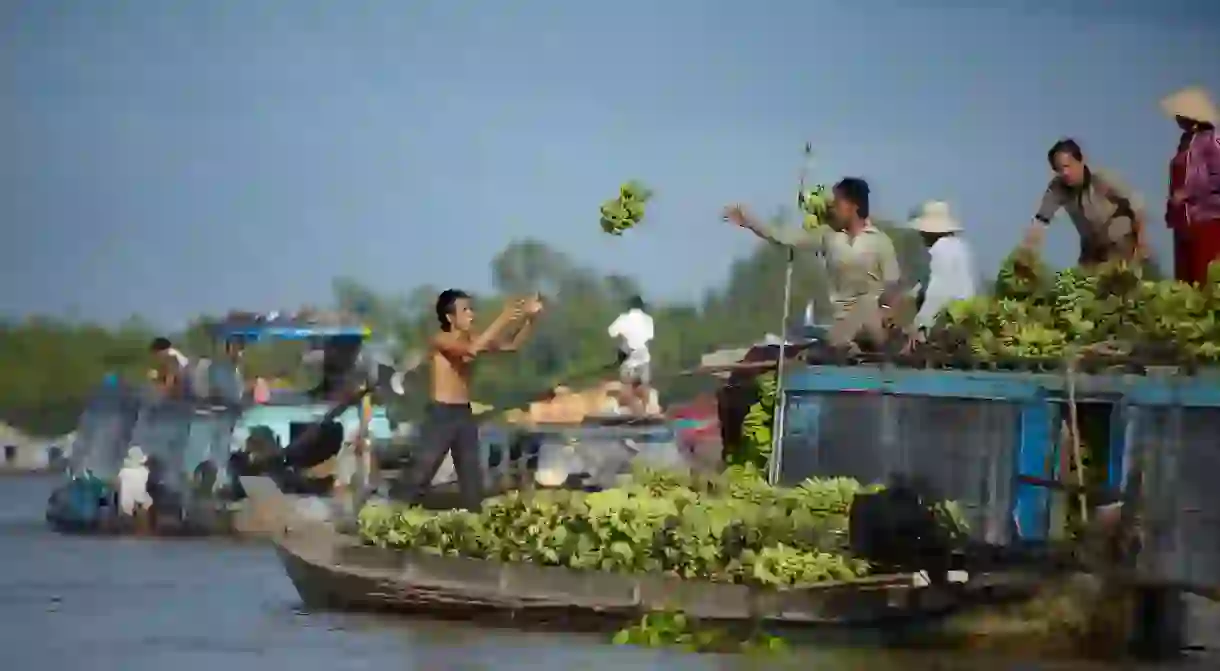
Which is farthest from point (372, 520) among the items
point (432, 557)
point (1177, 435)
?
point (1177, 435)

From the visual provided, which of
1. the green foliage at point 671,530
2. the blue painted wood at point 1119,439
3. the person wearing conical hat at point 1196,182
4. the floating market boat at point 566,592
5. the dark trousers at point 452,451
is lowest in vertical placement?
A: the floating market boat at point 566,592

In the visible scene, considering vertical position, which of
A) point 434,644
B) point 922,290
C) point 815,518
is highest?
point 922,290

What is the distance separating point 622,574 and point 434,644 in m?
0.87

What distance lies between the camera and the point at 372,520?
29.9 feet

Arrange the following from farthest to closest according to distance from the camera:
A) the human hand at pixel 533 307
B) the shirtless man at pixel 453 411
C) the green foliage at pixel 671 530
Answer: the shirtless man at pixel 453 411 < the human hand at pixel 533 307 < the green foliage at pixel 671 530

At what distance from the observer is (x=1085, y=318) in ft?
26.1

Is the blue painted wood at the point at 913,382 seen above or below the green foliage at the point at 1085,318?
below

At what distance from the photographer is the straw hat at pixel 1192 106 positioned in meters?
8.37

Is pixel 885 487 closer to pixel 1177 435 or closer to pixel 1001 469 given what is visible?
pixel 1001 469

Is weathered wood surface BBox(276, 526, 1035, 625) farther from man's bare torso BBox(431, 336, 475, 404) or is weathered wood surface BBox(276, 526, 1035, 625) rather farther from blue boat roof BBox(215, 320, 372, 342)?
blue boat roof BBox(215, 320, 372, 342)

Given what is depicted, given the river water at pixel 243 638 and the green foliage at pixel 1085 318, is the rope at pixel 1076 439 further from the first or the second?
the river water at pixel 243 638

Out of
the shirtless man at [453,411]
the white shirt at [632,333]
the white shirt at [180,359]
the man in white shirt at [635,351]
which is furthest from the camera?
the white shirt at [180,359]

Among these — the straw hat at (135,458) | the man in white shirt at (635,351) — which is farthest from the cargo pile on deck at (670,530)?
the straw hat at (135,458)

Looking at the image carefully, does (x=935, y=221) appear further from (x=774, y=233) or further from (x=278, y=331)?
(x=278, y=331)
